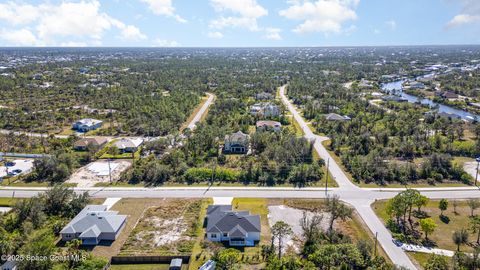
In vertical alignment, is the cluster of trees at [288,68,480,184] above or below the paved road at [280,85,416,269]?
above

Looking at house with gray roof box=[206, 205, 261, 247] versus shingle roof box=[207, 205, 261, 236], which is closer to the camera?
house with gray roof box=[206, 205, 261, 247]

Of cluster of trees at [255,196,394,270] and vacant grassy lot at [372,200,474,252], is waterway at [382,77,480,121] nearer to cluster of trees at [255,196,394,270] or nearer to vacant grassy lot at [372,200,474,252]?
vacant grassy lot at [372,200,474,252]

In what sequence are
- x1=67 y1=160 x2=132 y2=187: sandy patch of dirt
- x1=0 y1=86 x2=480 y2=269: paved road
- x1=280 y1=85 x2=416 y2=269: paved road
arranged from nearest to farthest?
x1=280 y1=85 x2=416 y2=269: paved road, x1=0 y1=86 x2=480 y2=269: paved road, x1=67 y1=160 x2=132 y2=187: sandy patch of dirt

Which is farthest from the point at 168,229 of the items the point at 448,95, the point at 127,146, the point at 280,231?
the point at 448,95

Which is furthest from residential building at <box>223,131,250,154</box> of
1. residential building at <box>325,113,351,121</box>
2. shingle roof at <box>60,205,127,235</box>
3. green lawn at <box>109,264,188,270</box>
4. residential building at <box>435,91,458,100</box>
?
residential building at <box>435,91,458,100</box>

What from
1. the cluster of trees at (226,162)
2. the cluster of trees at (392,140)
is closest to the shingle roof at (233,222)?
the cluster of trees at (226,162)

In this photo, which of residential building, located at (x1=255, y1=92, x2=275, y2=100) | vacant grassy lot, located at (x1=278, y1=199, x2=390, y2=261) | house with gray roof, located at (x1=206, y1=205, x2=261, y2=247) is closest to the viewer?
house with gray roof, located at (x1=206, y1=205, x2=261, y2=247)
